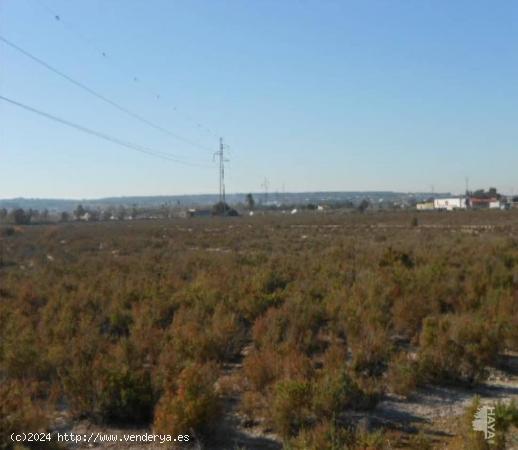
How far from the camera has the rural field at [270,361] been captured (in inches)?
302

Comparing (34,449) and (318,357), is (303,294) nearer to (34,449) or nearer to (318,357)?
(318,357)

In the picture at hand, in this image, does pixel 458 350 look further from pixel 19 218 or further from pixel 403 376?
pixel 19 218

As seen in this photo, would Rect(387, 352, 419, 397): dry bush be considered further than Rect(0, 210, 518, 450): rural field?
Yes

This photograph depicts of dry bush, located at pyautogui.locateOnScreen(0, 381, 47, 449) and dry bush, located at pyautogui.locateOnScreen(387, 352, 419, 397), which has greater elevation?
dry bush, located at pyautogui.locateOnScreen(0, 381, 47, 449)

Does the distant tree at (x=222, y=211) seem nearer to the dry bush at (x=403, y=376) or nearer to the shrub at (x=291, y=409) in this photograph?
the dry bush at (x=403, y=376)

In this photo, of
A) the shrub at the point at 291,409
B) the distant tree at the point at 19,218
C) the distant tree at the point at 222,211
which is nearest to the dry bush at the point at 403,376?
the shrub at the point at 291,409

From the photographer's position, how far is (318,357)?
435 inches

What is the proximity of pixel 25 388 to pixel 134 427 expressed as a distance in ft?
5.42

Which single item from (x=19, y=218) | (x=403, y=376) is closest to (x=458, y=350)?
(x=403, y=376)

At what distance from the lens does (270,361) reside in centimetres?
963

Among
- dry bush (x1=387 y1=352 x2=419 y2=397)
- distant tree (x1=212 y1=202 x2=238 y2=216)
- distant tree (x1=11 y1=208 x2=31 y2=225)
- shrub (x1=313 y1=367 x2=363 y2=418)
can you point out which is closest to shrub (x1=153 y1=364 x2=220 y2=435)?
shrub (x1=313 y1=367 x2=363 y2=418)

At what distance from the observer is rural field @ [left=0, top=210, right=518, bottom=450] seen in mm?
7672

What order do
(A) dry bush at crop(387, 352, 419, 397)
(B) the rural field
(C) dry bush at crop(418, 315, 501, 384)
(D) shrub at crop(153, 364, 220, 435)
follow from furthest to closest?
(C) dry bush at crop(418, 315, 501, 384) → (A) dry bush at crop(387, 352, 419, 397) → (B) the rural field → (D) shrub at crop(153, 364, 220, 435)

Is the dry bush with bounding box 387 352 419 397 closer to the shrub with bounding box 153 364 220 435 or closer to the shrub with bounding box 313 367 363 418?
the shrub with bounding box 313 367 363 418
